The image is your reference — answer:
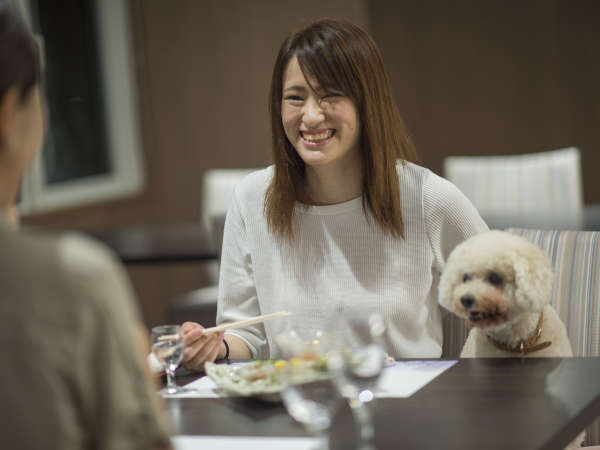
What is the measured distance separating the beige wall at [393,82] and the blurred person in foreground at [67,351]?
4.33 m

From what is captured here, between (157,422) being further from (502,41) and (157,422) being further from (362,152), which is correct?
(502,41)

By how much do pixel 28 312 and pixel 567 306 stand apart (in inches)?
61.1

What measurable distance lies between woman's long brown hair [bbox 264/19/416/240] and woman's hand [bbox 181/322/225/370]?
0.39 meters

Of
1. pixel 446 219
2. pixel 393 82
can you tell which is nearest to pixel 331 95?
pixel 446 219

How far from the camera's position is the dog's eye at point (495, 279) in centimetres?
167

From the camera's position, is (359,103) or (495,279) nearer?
(495,279)

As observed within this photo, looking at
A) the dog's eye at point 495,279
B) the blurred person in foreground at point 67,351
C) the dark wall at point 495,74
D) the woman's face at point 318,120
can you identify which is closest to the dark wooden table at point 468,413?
the dog's eye at point 495,279

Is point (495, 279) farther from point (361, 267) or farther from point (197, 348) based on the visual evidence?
point (197, 348)

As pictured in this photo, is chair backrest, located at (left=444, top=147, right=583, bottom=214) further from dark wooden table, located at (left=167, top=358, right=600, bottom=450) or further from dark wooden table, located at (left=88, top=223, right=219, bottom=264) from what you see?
dark wooden table, located at (left=167, top=358, right=600, bottom=450)

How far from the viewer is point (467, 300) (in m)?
1.65

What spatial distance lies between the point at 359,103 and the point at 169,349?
2.43 ft

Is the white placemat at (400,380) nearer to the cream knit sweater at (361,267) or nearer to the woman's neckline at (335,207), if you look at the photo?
the cream knit sweater at (361,267)

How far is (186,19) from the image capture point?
5.56m

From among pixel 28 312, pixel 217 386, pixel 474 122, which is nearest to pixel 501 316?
pixel 217 386
